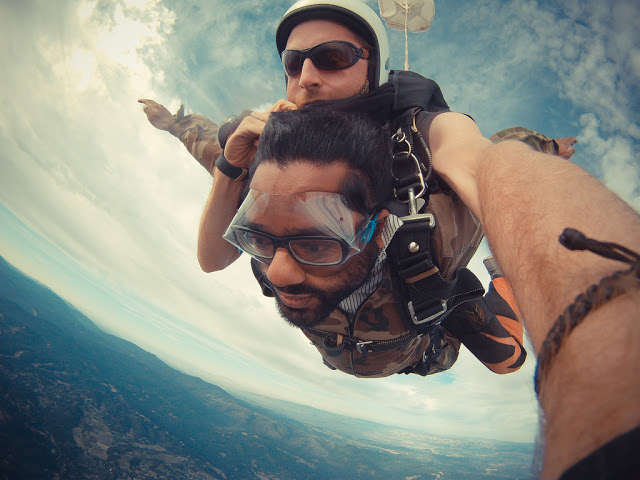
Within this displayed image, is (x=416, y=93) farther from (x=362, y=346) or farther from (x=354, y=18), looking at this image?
(x=362, y=346)

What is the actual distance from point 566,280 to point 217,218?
2.40 m

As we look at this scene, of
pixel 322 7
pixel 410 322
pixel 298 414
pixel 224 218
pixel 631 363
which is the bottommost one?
pixel 298 414

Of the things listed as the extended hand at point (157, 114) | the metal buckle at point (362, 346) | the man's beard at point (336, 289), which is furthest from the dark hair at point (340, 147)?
the extended hand at point (157, 114)

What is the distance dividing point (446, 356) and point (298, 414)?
158m

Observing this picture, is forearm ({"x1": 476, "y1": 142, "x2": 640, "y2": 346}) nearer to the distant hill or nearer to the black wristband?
the black wristband

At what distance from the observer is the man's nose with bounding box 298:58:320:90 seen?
2.02m

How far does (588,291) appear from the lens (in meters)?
0.46

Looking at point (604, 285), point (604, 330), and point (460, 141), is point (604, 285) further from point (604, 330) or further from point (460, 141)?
point (460, 141)

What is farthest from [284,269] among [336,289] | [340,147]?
[340,147]

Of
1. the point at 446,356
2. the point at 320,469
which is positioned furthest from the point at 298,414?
the point at 446,356

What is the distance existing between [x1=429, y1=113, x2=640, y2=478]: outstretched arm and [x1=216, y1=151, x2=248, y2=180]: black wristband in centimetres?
173

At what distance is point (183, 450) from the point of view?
192ft

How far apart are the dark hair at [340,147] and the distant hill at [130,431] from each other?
62685 mm

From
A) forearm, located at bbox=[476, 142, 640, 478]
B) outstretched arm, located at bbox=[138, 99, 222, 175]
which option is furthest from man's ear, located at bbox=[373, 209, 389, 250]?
outstretched arm, located at bbox=[138, 99, 222, 175]
